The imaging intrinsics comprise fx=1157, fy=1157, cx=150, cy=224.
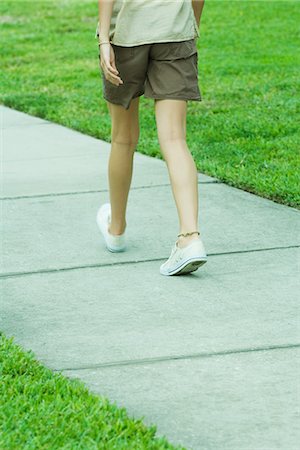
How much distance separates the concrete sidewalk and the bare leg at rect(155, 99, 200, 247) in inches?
11.4

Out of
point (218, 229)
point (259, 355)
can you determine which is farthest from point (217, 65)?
point (259, 355)

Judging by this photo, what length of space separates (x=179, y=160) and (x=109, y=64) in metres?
0.55

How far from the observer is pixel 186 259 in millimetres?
5070

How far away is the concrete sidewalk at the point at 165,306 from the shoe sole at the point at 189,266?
0.04 metres

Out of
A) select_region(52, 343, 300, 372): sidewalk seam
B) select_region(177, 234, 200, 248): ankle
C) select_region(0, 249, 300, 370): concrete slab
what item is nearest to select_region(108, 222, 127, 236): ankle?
select_region(0, 249, 300, 370): concrete slab

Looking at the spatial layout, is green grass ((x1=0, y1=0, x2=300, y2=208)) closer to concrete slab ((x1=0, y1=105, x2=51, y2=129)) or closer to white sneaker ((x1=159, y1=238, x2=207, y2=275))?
concrete slab ((x1=0, y1=105, x2=51, y2=129))

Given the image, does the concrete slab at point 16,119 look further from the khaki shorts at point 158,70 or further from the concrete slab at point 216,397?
the concrete slab at point 216,397

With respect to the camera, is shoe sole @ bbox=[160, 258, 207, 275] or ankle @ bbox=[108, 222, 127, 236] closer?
shoe sole @ bbox=[160, 258, 207, 275]

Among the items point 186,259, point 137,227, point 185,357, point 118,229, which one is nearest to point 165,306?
point 186,259

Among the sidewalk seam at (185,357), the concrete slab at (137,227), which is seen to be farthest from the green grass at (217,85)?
the sidewalk seam at (185,357)

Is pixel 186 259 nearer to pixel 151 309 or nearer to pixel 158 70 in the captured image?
pixel 151 309

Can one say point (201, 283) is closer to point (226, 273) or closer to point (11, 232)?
point (226, 273)

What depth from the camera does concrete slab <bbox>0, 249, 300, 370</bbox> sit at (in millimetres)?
4312

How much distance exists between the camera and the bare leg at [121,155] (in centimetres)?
535
